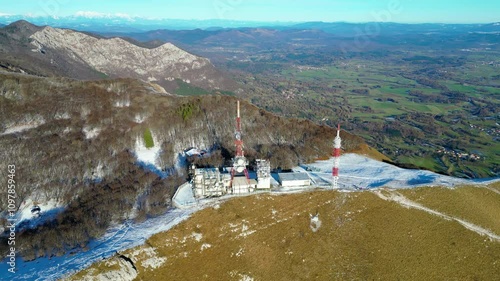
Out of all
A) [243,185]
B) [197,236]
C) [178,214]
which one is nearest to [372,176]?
[243,185]

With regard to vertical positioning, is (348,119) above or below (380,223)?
below

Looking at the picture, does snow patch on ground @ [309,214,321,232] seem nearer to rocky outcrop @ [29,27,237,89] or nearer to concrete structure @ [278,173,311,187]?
concrete structure @ [278,173,311,187]

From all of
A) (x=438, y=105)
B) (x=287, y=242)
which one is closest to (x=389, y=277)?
(x=287, y=242)

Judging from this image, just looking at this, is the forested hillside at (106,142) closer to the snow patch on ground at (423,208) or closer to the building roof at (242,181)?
the building roof at (242,181)

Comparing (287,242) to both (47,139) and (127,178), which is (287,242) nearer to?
(127,178)

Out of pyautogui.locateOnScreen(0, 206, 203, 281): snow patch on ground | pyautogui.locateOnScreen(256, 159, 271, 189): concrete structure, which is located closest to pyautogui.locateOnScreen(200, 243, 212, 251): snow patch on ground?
pyautogui.locateOnScreen(0, 206, 203, 281): snow patch on ground

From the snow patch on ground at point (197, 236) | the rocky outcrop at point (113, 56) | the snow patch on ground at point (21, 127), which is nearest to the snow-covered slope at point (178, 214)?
the snow patch on ground at point (197, 236)
